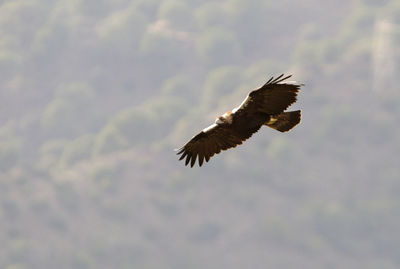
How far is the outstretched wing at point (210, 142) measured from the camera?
28.2 m

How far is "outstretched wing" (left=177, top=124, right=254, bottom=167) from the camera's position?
28.2 meters

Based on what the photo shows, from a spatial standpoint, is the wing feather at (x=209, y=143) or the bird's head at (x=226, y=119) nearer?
the bird's head at (x=226, y=119)

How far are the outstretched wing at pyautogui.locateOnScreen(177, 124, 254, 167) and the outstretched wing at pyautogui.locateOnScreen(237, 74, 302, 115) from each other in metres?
1.69

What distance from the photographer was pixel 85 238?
188 m

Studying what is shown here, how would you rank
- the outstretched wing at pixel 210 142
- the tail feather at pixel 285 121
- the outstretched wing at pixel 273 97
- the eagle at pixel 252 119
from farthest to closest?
the outstretched wing at pixel 210 142, the tail feather at pixel 285 121, the eagle at pixel 252 119, the outstretched wing at pixel 273 97

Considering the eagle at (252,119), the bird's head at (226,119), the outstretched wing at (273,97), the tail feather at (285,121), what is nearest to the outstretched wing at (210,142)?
the eagle at (252,119)

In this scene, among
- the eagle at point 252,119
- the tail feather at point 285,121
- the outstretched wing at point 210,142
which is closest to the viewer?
the eagle at point 252,119

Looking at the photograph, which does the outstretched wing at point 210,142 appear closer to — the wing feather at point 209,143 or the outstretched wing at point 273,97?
the wing feather at point 209,143

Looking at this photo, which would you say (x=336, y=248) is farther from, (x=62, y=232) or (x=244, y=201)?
(x=62, y=232)

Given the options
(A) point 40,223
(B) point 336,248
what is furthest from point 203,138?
(B) point 336,248

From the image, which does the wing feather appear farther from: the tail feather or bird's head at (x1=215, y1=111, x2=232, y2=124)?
the tail feather

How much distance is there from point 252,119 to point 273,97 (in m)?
1.22

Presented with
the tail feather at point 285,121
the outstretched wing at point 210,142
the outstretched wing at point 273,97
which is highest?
the outstretched wing at point 210,142

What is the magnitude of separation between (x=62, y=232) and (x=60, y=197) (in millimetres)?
7271
